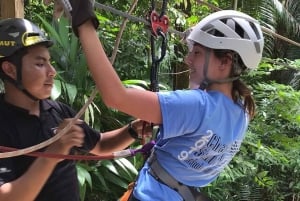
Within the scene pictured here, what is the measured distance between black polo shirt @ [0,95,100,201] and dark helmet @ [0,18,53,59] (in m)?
0.19

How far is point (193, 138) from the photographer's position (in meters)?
1.47

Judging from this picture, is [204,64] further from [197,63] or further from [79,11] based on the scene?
[79,11]

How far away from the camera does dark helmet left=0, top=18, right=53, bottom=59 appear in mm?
1805

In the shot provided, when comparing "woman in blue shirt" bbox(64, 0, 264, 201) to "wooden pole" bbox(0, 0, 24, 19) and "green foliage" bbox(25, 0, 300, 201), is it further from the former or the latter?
"green foliage" bbox(25, 0, 300, 201)

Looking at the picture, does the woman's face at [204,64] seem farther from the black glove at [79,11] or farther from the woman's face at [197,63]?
the black glove at [79,11]

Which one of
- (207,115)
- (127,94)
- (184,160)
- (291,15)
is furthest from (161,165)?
(291,15)

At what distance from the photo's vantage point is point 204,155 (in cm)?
152

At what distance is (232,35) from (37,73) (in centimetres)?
72

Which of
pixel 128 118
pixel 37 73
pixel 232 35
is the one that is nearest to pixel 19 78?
pixel 37 73

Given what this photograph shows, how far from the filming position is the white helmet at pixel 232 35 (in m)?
1.52

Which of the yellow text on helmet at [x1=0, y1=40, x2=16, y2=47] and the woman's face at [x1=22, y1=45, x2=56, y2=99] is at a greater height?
the yellow text on helmet at [x1=0, y1=40, x2=16, y2=47]

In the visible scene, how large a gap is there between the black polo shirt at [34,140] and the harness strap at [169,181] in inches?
16.1

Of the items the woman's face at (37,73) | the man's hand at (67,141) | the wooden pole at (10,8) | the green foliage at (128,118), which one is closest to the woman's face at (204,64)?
the man's hand at (67,141)

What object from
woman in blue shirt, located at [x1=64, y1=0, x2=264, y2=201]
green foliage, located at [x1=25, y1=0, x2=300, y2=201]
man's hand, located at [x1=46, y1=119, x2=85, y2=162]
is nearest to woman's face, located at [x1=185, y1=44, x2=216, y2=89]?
woman in blue shirt, located at [x1=64, y1=0, x2=264, y2=201]
